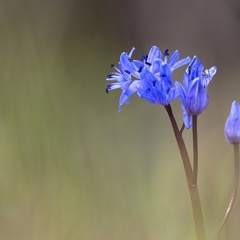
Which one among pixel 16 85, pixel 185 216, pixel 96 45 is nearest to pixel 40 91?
pixel 16 85

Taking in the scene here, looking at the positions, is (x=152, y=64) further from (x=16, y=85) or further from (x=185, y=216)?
(x=16, y=85)

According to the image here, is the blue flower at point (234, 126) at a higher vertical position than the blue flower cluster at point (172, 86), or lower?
lower

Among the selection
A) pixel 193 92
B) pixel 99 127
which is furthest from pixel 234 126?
pixel 99 127

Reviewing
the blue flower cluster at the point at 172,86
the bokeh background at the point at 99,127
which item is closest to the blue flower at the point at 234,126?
the blue flower cluster at the point at 172,86

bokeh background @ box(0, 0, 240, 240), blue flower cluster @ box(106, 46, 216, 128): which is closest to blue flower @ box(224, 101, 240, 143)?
blue flower cluster @ box(106, 46, 216, 128)

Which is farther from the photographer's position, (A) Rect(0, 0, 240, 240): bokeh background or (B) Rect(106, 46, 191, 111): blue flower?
(A) Rect(0, 0, 240, 240): bokeh background

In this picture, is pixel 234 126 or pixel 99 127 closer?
pixel 234 126

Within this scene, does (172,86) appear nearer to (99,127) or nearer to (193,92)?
(193,92)

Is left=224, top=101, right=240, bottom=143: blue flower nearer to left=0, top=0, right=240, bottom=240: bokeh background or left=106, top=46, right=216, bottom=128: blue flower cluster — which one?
left=106, top=46, right=216, bottom=128: blue flower cluster

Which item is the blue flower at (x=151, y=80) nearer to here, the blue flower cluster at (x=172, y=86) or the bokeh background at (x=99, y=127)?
the blue flower cluster at (x=172, y=86)
